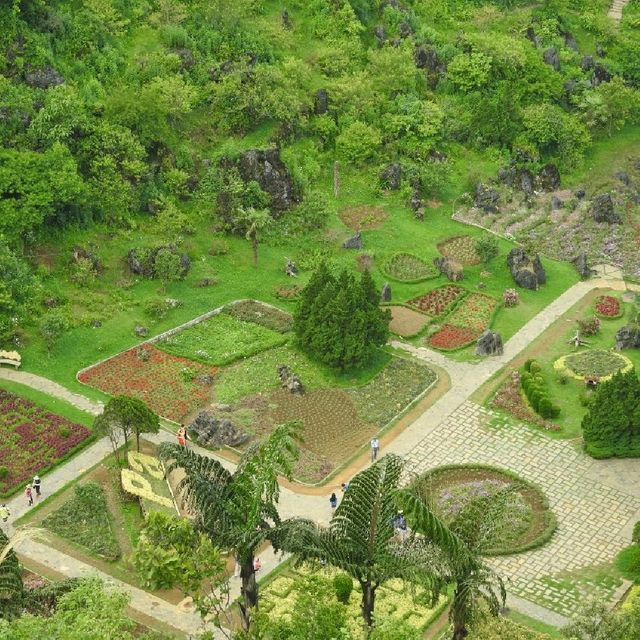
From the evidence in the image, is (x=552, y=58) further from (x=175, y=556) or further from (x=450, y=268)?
(x=175, y=556)

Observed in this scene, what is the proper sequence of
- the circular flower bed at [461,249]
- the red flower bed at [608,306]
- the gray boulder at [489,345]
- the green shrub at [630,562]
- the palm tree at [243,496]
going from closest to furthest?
the palm tree at [243,496] < the green shrub at [630,562] < the gray boulder at [489,345] < the red flower bed at [608,306] < the circular flower bed at [461,249]

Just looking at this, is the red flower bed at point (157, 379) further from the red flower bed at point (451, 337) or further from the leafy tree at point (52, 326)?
the red flower bed at point (451, 337)

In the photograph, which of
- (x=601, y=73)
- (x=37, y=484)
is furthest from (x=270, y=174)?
(x=601, y=73)

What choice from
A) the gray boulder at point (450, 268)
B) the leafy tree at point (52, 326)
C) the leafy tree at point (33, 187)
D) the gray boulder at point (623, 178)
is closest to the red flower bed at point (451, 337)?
the gray boulder at point (450, 268)

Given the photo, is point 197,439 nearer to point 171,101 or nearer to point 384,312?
point 384,312

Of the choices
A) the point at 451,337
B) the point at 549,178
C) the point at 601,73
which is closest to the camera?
the point at 451,337
